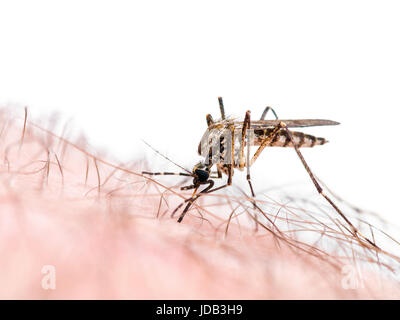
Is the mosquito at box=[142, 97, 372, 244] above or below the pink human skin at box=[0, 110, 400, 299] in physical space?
above

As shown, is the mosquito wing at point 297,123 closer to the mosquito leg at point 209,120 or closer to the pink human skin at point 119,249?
the mosquito leg at point 209,120

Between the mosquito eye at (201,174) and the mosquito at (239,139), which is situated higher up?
the mosquito at (239,139)

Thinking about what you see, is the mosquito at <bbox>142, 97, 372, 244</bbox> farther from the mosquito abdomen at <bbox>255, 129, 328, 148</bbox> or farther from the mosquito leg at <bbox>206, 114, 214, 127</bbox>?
the mosquito leg at <bbox>206, 114, 214, 127</bbox>

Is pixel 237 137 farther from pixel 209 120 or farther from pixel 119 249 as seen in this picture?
pixel 119 249

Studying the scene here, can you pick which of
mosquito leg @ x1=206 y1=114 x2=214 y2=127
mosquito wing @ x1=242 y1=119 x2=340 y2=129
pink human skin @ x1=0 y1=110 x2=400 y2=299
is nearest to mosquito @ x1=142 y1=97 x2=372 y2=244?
mosquito wing @ x1=242 y1=119 x2=340 y2=129

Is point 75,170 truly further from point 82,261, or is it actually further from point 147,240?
point 82,261

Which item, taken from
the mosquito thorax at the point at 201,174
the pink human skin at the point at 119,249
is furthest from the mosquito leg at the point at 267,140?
the pink human skin at the point at 119,249

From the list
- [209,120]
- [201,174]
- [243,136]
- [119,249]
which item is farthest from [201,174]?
[119,249]
